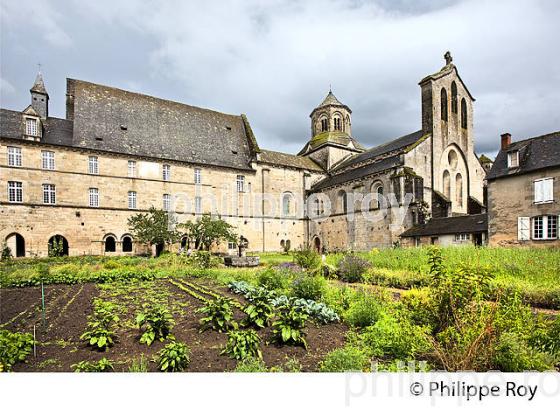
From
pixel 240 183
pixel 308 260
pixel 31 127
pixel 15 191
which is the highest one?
pixel 31 127

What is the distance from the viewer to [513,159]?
16688mm

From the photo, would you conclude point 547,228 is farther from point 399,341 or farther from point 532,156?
point 399,341

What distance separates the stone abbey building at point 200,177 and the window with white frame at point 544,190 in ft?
14.5

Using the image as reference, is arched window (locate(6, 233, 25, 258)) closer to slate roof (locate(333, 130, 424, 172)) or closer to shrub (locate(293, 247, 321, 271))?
shrub (locate(293, 247, 321, 271))

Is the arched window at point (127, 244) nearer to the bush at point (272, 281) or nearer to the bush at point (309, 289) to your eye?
the bush at point (272, 281)

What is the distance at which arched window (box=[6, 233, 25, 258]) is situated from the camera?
70.4ft

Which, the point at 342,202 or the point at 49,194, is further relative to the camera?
the point at 342,202

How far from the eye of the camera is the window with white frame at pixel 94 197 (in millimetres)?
24337

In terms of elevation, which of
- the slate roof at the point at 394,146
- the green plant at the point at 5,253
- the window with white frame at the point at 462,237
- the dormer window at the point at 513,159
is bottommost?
the green plant at the point at 5,253

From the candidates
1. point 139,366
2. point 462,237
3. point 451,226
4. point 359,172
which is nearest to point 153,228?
point 359,172

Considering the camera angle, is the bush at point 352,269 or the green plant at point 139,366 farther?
the bush at point 352,269

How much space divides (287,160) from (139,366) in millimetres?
31323

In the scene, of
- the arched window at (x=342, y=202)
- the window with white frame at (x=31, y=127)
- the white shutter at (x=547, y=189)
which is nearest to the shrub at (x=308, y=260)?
the white shutter at (x=547, y=189)
